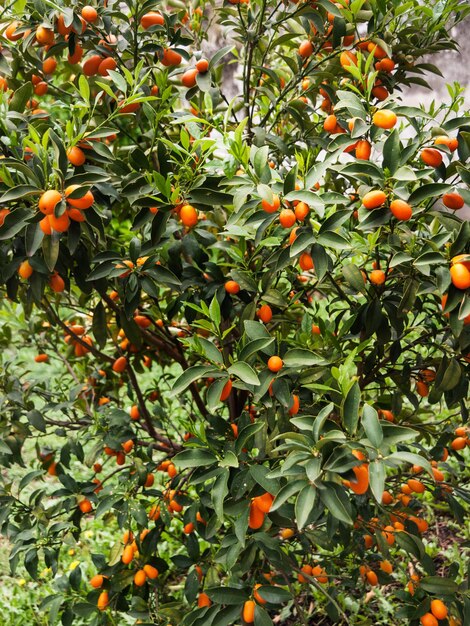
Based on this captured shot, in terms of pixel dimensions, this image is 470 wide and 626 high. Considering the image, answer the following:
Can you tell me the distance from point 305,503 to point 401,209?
0.49 meters

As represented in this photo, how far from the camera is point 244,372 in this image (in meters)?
1.11

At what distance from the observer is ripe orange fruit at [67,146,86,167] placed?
1.24 meters

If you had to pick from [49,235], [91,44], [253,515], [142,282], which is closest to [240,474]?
[253,515]

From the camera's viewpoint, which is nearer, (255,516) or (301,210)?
(301,210)

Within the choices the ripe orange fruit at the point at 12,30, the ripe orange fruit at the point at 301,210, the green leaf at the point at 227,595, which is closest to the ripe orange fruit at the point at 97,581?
the green leaf at the point at 227,595

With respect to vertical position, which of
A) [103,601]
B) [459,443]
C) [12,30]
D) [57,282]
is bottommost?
[103,601]

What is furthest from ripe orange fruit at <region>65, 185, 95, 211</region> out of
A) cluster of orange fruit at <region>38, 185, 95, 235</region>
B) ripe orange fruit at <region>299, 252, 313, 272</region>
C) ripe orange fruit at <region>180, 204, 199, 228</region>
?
ripe orange fruit at <region>299, 252, 313, 272</region>

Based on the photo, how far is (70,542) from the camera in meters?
1.59

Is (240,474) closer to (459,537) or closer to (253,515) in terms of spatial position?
(253,515)

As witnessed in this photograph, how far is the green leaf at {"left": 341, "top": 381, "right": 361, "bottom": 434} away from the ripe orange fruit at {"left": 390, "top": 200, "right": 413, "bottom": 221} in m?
0.29

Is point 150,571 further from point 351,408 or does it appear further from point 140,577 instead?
point 351,408

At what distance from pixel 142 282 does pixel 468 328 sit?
0.65m

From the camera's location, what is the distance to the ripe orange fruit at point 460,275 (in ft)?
3.43

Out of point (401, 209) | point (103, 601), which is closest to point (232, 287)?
point (401, 209)
